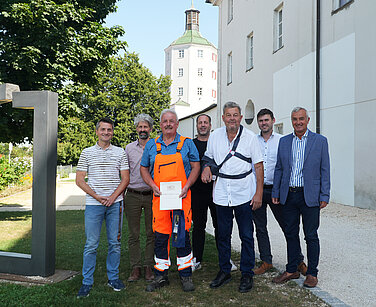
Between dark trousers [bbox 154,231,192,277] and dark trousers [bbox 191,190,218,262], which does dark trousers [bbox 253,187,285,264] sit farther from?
dark trousers [bbox 154,231,192,277]

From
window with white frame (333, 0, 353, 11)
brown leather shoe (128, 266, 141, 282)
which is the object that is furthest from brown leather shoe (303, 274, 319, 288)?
window with white frame (333, 0, 353, 11)

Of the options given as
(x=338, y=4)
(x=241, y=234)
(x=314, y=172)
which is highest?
(x=338, y=4)

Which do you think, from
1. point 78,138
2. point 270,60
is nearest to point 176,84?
point 78,138

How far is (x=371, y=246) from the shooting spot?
6.52 m

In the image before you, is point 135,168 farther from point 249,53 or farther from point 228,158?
point 249,53

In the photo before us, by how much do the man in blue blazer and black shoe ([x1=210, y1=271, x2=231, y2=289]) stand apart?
582 mm

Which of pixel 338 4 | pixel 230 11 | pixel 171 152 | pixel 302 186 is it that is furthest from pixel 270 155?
pixel 230 11

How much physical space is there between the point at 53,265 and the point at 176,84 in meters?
57.1

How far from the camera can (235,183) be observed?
4.50 m

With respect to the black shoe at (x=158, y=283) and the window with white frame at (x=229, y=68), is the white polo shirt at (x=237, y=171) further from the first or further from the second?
the window with white frame at (x=229, y=68)

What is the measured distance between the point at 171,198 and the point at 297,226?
1.60m

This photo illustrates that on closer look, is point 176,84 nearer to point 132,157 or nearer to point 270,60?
point 270,60

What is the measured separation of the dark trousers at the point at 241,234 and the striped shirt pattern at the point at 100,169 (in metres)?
1.30

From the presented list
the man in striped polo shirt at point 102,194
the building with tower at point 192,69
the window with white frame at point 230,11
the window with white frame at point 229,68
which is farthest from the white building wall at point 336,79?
the building with tower at point 192,69
